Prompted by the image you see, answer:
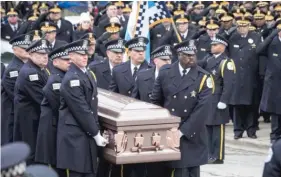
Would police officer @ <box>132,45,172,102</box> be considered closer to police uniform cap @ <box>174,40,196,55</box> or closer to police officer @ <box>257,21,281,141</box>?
police uniform cap @ <box>174,40,196,55</box>

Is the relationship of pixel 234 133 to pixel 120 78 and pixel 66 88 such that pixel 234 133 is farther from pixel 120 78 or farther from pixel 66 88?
pixel 66 88

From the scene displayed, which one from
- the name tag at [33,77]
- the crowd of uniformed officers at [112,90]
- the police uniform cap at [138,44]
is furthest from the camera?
the police uniform cap at [138,44]

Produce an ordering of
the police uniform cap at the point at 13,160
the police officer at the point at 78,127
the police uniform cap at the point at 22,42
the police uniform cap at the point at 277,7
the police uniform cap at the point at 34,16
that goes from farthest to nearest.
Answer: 1. the police uniform cap at the point at 34,16
2. the police uniform cap at the point at 277,7
3. the police uniform cap at the point at 22,42
4. the police officer at the point at 78,127
5. the police uniform cap at the point at 13,160

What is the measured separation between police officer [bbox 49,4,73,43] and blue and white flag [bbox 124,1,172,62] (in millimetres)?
4256

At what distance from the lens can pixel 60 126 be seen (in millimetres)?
9312

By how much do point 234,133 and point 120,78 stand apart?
173 inches

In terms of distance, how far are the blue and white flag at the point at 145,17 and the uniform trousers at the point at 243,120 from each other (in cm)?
178

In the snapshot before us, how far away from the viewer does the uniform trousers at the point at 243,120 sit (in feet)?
48.9

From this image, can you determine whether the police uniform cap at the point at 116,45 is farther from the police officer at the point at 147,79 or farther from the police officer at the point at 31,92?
the police officer at the point at 31,92

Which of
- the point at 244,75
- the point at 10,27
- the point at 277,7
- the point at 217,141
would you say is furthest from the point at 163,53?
the point at 10,27

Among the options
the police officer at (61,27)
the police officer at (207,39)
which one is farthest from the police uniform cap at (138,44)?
the police officer at (61,27)

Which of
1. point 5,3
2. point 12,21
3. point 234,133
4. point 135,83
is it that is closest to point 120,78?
point 135,83

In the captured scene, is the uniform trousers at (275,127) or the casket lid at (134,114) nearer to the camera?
the casket lid at (134,114)

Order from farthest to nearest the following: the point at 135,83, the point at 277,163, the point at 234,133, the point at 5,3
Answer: the point at 5,3 < the point at 234,133 < the point at 135,83 < the point at 277,163
